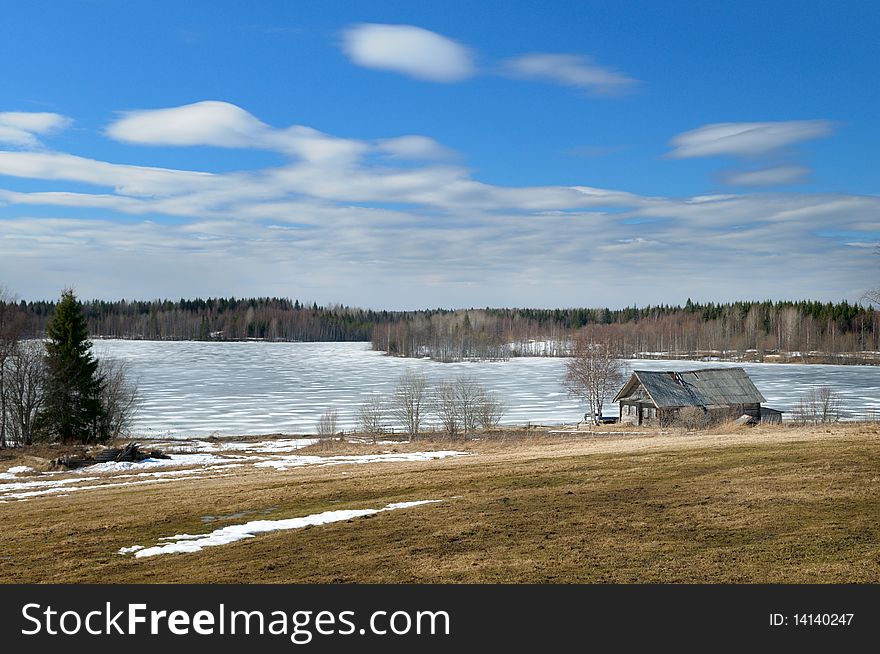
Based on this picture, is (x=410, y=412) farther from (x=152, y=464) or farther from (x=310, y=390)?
(x=310, y=390)

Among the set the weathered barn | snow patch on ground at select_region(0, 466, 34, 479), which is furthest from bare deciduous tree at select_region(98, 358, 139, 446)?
the weathered barn

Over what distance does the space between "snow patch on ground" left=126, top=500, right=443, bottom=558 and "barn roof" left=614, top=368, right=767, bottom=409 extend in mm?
41780

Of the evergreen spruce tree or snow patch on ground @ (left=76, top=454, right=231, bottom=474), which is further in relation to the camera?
the evergreen spruce tree

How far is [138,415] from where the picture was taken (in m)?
64.3

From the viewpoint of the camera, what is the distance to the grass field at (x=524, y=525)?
11555mm

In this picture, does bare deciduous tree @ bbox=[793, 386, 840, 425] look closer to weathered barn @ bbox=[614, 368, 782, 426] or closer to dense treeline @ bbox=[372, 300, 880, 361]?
weathered barn @ bbox=[614, 368, 782, 426]

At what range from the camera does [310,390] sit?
8725 cm

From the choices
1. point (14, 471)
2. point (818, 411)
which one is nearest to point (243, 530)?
point (14, 471)

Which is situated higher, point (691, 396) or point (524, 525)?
point (524, 525)

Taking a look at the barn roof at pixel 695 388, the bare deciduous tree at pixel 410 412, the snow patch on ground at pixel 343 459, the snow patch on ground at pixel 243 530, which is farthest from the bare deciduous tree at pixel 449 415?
the snow patch on ground at pixel 243 530

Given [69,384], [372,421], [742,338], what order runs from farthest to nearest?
[742,338]
[372,421]
[69,384]

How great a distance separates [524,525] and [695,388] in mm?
47081

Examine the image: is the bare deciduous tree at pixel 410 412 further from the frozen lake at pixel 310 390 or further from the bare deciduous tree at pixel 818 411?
the bare deciduous tree at pixel 818 411

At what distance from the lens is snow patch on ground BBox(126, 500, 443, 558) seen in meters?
14.6
